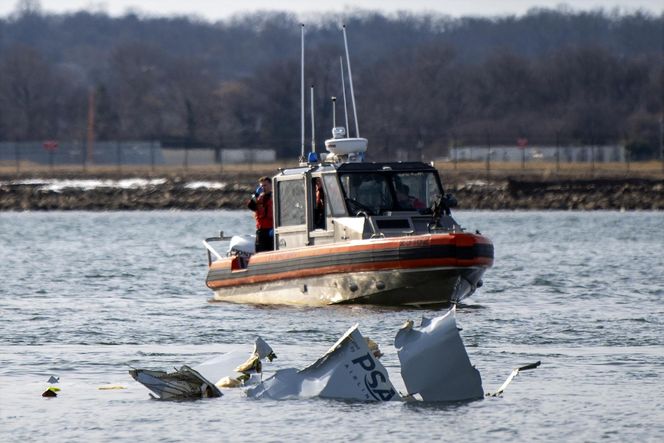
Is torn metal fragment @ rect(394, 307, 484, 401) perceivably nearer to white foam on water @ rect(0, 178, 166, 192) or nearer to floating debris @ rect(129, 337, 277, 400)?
floating debris @ rect(129, 337, 277, 400)

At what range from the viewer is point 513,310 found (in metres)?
25.0

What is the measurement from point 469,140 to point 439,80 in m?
32.5

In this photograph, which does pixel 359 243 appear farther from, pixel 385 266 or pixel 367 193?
pixel 367 193

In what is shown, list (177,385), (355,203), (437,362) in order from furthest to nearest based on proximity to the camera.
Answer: (355,203)
(177,385)
(437,362)

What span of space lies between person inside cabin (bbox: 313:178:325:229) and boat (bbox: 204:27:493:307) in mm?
14

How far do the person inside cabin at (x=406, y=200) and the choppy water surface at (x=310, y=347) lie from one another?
5.41 ft

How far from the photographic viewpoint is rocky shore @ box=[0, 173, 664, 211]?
7000 centimetres

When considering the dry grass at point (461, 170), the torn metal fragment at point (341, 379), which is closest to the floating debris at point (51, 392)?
the torn metal fragment at point (341, 379)

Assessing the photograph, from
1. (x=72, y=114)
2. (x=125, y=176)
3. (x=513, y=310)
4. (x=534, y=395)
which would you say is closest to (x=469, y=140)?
(x=125, y=176)

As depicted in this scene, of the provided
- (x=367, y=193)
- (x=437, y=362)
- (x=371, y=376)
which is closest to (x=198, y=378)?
(x=371, y=376)

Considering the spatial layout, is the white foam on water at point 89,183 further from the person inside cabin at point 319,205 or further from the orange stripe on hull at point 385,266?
the orange stripe on hull at point 385,266

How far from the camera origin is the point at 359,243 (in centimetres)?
2333

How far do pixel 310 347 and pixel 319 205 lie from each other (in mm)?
5247

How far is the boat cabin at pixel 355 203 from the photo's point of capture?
24.2 meters
